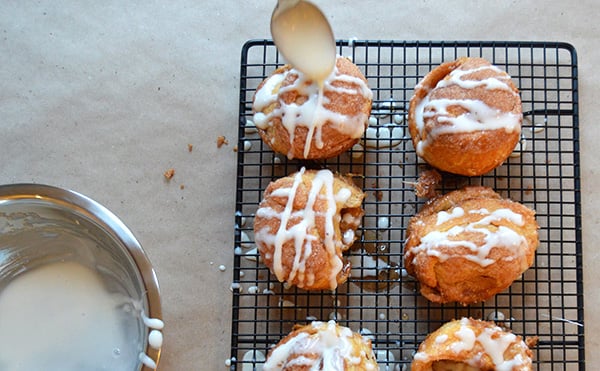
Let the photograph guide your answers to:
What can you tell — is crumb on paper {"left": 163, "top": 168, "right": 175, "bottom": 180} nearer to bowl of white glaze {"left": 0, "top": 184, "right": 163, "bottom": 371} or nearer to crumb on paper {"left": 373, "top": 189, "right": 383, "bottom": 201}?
bowl of white glaze {"left": 0, "top": 184, "right": 163, "bottom": 371}

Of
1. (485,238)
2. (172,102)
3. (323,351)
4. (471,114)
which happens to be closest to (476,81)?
(471,114)

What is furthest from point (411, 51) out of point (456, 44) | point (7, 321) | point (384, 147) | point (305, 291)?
point (7, 321)

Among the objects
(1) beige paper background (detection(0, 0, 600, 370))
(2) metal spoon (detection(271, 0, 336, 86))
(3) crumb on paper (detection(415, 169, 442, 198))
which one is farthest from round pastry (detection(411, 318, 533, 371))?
(2) metal spoon (detection(271, 0, 336, 86))

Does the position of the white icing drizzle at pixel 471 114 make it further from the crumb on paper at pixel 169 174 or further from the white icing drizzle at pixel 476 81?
the crumb on paper at pixel 169 174

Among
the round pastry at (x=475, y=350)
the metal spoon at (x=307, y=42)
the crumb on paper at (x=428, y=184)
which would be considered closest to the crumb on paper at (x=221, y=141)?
the metal spoon at (x=307, y=42)

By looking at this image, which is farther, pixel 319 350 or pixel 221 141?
pixel 221 141

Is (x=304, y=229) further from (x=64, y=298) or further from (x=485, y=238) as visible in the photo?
(x=64, y=298)
